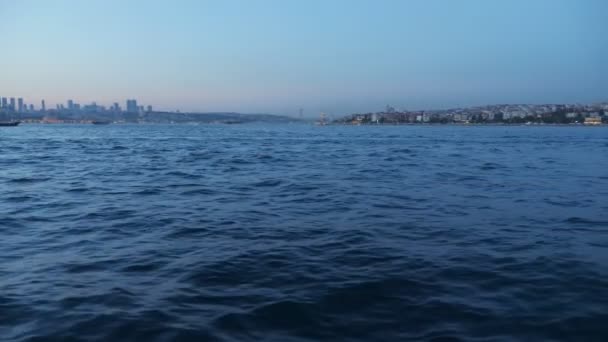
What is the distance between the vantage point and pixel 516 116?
145 meters

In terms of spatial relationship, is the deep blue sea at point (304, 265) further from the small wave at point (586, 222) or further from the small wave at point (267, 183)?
the small wave at point (267, 183)

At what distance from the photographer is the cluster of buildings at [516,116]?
13023 cm

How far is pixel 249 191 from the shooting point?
12.8m

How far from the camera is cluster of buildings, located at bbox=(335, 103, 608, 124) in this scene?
13023 centimetres

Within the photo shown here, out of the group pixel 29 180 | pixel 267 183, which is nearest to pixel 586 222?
pixel 267 183

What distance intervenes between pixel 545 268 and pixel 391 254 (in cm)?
198

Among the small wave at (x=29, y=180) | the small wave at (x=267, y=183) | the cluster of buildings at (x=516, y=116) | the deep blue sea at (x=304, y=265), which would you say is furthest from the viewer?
the cluster of buildings at (x=516, y=116)

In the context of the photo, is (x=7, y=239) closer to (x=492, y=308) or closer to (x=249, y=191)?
(x=249, y=191)

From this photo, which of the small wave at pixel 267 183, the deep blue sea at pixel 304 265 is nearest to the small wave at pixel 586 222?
the deep blue sea at pixel 304 265

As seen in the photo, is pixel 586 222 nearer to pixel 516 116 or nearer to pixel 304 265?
pixel 304 265

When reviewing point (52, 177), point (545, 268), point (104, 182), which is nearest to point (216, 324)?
point (545, 268)

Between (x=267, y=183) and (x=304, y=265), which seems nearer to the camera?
(x=304, y=265)

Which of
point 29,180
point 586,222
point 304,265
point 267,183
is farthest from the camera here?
point 29,180

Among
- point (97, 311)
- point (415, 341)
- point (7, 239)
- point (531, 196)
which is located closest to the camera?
point (415, 341)
